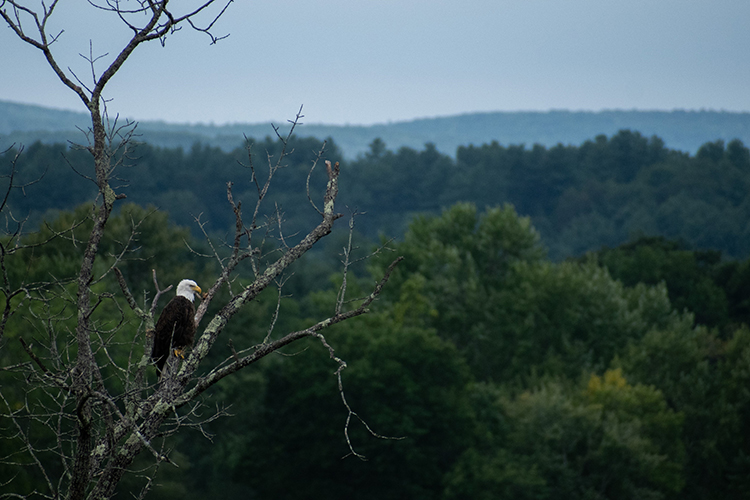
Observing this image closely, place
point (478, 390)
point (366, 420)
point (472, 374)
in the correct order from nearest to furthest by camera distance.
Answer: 1. point (366, 420)
2. point (478, 390)
3. point (472, 374)

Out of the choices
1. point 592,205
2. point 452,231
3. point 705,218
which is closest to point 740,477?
point 452,231

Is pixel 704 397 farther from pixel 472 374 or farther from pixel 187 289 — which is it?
pixel 187 289

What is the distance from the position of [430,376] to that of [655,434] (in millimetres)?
12027

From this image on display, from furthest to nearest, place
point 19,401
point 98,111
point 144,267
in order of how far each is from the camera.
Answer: point 144,267, point 19,401, point 98,111

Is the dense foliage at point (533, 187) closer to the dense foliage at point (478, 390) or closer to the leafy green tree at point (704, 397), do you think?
the dense foliage at point (478, 390)

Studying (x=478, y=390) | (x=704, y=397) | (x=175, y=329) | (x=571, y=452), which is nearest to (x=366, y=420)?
(x=478, y=390)

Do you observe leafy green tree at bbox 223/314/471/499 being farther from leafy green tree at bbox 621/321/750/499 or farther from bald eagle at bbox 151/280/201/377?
bald eagle at bbox 151/280/201/377

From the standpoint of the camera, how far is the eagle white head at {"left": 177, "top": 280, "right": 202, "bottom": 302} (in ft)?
25.1

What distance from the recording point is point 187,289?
312 inches

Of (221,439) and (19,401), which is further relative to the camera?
(221,439)

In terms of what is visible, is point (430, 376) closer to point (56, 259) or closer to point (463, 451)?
point (463, 451)

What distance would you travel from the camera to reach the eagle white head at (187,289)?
25.1ft

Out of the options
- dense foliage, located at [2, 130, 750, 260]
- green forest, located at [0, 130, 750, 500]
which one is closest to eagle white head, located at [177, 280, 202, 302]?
green forest, located at [0, 130, 750, 500]

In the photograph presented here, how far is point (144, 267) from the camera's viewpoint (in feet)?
123
